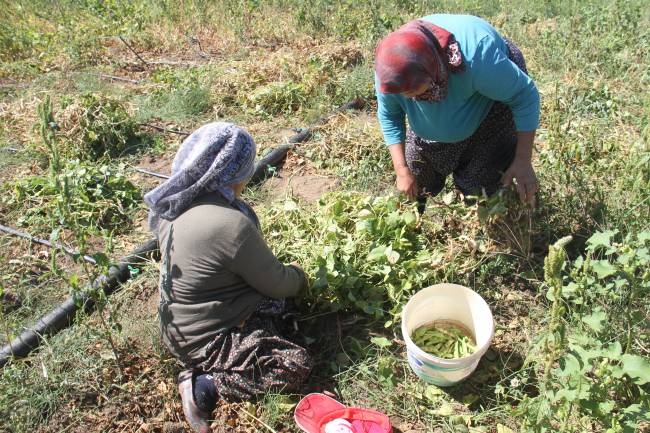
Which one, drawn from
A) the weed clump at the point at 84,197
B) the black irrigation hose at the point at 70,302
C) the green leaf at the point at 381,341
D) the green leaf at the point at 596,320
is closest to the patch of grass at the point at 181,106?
the weed clump at the point at 84,197

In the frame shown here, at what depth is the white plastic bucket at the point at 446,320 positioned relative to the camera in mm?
1917

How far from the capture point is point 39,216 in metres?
3.40

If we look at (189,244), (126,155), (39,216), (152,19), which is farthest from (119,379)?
(152,19)

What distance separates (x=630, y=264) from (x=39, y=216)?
3463 mm

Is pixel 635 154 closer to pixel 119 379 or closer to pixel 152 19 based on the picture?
pixel 119 379

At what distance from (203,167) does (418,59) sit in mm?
936

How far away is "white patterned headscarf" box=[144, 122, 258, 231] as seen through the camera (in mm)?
1905

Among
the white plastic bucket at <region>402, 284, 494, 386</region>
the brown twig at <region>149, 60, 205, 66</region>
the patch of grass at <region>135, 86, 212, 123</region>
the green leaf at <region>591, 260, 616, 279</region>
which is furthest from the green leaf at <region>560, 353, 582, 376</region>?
the brown twig at <region>149, 60, 205, 66</region>

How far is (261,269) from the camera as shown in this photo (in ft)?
6.72

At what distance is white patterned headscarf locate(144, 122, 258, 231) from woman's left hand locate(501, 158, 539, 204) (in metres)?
1.22

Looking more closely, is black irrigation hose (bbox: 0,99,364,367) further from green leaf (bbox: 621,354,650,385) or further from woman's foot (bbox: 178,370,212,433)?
green leaf (bbox: 621,354,650,385)

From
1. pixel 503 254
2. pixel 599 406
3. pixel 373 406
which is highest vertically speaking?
pixel 599 406

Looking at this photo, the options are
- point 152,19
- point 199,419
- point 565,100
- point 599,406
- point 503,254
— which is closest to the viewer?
point 599,406

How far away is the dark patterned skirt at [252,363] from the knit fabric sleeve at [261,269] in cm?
20
